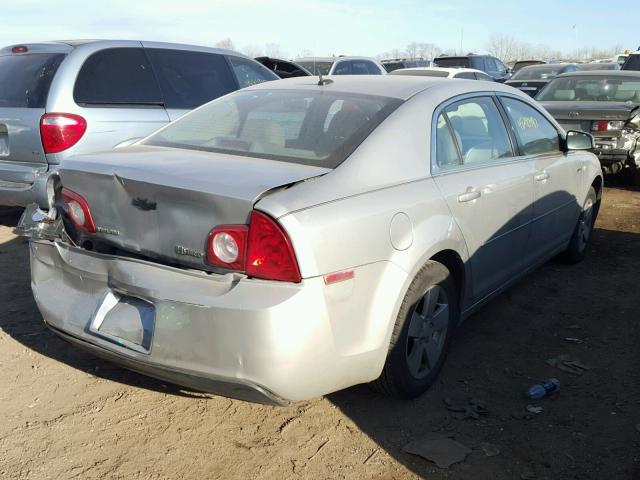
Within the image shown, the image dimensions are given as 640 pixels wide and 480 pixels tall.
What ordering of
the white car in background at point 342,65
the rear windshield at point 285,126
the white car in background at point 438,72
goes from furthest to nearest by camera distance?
1. the white car in background at point 342,65
2. the white car in background at point 438,72
3. the rear windshield at point 285,126

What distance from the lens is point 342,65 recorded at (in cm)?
1473

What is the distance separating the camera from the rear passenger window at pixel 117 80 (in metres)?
5.78

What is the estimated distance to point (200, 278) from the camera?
2693 millimetres

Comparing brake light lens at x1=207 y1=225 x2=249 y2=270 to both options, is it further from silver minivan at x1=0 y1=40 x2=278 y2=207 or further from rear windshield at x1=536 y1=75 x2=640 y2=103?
rear windshield at x1=536 y1=75 x2=640 y2=103

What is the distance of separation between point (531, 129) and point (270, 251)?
8.92ft

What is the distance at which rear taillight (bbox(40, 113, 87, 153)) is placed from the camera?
18.0 ft

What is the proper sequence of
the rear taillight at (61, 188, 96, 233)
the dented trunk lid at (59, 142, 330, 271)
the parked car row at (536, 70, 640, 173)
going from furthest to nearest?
the parked car row at (536, 70, 640, 173), the rear taillight at (61, 188, 96, 233), the dented trunk lid at (59, 142, 330, 271)

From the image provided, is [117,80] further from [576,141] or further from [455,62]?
[455,62]

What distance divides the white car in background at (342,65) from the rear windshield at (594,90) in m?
5.57

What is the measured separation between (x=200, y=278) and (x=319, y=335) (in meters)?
0.54

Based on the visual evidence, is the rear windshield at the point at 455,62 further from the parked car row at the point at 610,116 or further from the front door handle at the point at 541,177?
the front door handle at the point at 541,177

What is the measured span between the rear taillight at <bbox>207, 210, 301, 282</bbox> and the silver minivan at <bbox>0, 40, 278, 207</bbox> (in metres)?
3.08

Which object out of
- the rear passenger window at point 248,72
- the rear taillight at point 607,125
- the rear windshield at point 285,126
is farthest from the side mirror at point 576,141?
the rear taillight at point 607,125

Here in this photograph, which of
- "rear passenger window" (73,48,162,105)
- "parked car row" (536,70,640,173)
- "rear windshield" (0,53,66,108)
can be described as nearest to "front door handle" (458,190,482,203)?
"rear passenger window" (73,48,162,105)
